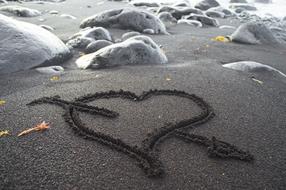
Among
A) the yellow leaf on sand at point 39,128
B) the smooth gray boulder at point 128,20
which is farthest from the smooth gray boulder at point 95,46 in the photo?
the yellow leaf on sand at point 39,128

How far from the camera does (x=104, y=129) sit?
2967 mm

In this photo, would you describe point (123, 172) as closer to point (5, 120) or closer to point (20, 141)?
point (20, 141)

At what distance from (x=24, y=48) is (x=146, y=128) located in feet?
8.60

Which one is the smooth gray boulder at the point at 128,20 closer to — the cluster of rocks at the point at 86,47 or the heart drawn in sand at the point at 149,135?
the cluster of rocks at the point at 86,47

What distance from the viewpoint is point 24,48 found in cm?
461

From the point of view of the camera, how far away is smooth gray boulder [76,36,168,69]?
15.4ft

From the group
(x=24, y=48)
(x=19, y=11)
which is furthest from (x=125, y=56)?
(x=19, y=11)

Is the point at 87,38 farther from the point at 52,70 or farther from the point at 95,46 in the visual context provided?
the point at 52,70

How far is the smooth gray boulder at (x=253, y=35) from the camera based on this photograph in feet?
24.0

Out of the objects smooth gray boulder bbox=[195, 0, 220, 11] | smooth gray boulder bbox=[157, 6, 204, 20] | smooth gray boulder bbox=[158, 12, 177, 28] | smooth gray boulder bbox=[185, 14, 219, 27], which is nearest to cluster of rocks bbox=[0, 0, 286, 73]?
smooth gray boulder bbox=[158, 12, 177, 28]

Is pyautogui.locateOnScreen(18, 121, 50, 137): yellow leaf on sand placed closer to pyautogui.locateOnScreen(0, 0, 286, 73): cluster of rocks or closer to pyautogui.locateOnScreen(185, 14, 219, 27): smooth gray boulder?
pyautogui.locateOnScreen(0, 0, 286, 73): cluster of rocks

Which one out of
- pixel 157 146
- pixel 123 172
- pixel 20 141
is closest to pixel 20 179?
pixel 20 141

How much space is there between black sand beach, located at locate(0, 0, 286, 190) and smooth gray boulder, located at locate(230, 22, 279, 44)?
228 cm

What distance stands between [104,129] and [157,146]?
57cm
